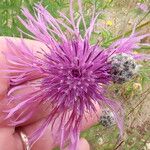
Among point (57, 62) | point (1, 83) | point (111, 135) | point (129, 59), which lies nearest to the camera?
point (129, 59)

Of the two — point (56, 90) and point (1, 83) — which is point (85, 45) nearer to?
point (56, 90)

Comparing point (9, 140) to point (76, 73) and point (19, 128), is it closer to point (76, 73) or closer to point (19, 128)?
point (19, 128)

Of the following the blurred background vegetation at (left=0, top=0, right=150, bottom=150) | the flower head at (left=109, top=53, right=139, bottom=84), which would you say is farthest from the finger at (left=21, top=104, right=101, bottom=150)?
the flower head at (left=109, top=53, right=139, bottom=84)

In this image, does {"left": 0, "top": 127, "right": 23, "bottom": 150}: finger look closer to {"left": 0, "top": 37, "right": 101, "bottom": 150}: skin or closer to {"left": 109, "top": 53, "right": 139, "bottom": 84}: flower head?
{"left": 0, "top": 37, "right": 101, "bottom": 150}: skin

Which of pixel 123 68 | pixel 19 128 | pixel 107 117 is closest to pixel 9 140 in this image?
pixel 19 128

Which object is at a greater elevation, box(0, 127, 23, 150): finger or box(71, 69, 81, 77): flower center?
box(71, 69, 81, 77): flower center

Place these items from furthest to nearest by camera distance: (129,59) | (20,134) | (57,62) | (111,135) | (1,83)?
(111,135)
(20,134)
(1,83)
(57,62)
(129,59)

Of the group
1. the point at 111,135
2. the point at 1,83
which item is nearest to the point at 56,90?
the point at 1,83

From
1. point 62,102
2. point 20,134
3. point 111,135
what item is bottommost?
point 111,135
